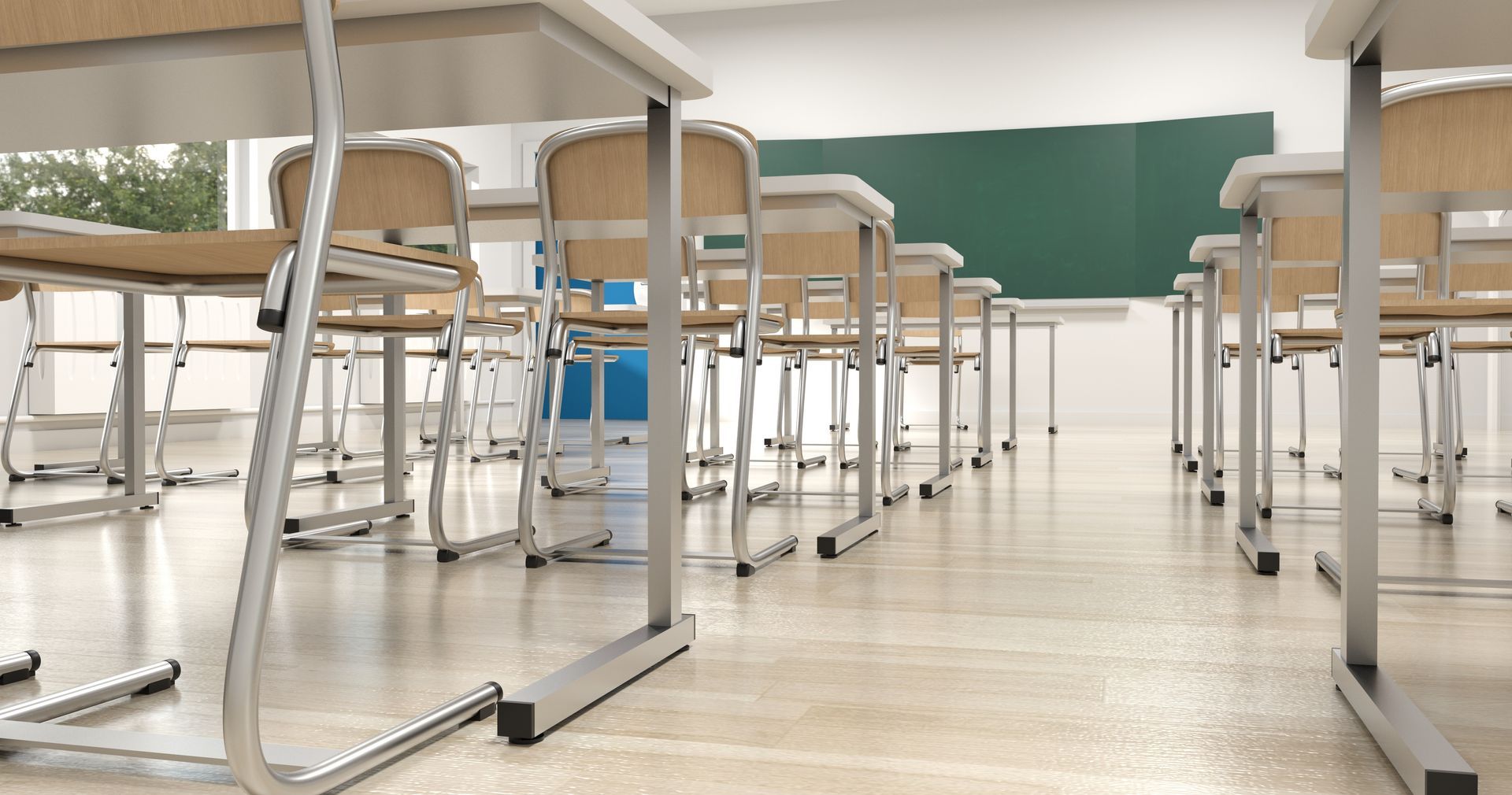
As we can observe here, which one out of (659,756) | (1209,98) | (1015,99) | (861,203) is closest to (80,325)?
(861,203)

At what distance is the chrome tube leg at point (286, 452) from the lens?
30.9 inches

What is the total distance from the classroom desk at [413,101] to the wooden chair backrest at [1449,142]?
3.58 feet

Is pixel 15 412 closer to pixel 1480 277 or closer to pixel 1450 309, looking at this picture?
pixel 1450 309

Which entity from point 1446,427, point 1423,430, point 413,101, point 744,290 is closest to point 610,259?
point 744,290

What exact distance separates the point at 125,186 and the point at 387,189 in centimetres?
405

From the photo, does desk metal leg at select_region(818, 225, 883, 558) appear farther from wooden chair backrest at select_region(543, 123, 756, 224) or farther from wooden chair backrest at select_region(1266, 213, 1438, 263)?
wooden chair backrest at select_region(1266, 213, 1438, 263)

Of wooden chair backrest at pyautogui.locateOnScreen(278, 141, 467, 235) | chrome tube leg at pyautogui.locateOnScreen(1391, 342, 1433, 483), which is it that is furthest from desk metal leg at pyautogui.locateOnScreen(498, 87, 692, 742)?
chrome tube leg at pyautogui.locateOnScreen(1391, 342, 1433, 483)

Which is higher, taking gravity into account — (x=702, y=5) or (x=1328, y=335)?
(x=702, y=5)

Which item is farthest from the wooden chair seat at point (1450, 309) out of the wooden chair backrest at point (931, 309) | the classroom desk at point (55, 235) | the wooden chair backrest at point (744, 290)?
the wooden chair backrest at point (931, 309)

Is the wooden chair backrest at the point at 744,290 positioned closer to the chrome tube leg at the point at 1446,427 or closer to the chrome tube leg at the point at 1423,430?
the chrome tube leg at the point at 1423,430

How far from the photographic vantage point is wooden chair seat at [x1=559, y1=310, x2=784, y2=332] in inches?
79.7

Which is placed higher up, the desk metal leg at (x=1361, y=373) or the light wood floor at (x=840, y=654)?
the desk metal leg at (x=1361, y=373)

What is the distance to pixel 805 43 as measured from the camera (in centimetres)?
853

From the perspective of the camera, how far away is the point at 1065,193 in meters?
7.92
